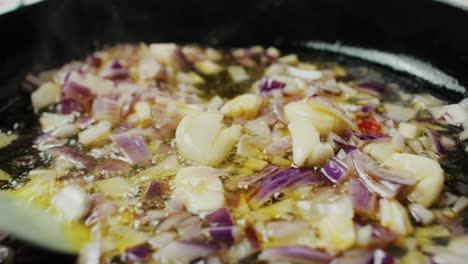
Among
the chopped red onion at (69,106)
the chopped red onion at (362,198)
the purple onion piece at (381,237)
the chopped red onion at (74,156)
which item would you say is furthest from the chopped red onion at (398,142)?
the chopped red onion at (69,106)

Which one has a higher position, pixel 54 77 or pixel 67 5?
pixel 67 5

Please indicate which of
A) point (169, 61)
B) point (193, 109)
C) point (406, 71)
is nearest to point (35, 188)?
point (193, 109)

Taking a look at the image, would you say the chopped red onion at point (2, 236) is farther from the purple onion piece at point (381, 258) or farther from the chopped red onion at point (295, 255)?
the purple onion piece at point (381, 258)

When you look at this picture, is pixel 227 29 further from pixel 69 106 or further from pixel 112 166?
pixel 112 166

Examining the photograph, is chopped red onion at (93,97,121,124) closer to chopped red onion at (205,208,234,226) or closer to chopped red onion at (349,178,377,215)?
chopped red onion at (205,208,234,226)

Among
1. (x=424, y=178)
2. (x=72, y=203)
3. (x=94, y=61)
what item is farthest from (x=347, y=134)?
(x=94, y=61)

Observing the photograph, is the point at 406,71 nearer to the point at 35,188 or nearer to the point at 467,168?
the point at 467,168
